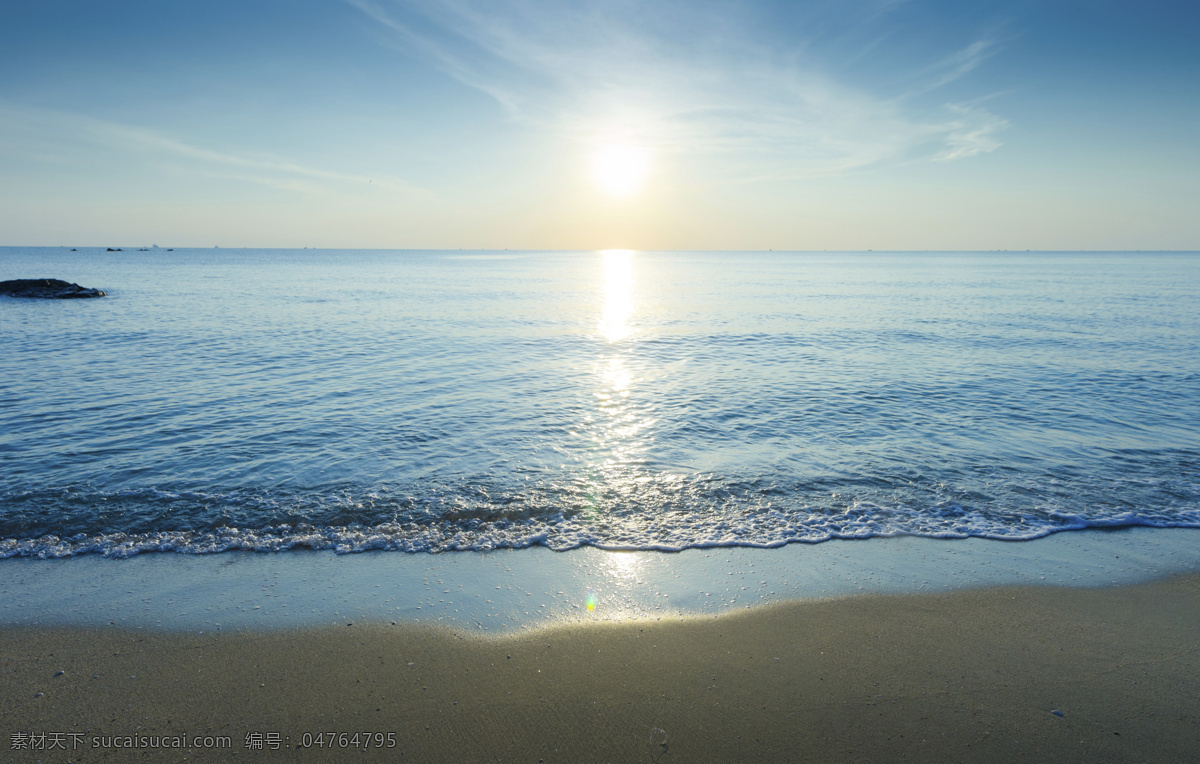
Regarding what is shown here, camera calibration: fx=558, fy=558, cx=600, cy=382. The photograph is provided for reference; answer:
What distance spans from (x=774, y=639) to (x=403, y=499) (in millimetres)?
6633

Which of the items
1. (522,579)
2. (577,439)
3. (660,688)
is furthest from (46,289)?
(660,688)

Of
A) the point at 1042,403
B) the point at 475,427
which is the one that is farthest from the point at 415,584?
the point at 1042,403

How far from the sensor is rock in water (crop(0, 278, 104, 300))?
47438mm

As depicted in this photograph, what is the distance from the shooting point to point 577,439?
13.4m

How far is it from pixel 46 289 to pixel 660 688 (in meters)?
66.0

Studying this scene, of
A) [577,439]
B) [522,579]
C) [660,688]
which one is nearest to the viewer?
[660,688]

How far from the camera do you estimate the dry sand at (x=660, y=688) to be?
470cm

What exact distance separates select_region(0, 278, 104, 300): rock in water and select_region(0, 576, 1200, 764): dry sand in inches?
2276

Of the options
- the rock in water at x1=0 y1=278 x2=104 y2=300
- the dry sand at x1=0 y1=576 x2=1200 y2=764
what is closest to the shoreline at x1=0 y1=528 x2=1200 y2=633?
the dry sand at x1=0 y1=576 x2=1200 y2=764

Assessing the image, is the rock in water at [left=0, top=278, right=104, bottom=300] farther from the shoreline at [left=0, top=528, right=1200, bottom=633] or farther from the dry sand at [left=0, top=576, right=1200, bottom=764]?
the dry sand at [left=0, top=576, right=1200, bottom=764]

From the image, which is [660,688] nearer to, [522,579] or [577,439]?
[522,579]

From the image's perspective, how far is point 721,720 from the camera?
4941 mm

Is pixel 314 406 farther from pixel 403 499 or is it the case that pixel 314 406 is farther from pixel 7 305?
pixel 7 305

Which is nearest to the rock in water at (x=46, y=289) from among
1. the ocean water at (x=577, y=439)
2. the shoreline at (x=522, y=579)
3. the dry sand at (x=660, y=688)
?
the ocean water at (x=577, y=439)
